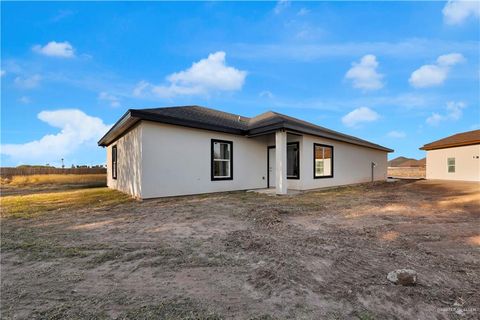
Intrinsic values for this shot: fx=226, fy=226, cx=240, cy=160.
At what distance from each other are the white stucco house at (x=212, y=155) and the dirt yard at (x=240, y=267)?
3.19m

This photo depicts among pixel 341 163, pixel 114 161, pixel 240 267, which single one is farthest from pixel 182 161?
pixel 341 163

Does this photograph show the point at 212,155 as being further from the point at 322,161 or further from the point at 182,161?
the point at 322,161

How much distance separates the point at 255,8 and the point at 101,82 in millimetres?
8338

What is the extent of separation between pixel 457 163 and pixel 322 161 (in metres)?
13.0

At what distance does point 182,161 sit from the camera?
8523 millimetres

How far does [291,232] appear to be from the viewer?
4.15m

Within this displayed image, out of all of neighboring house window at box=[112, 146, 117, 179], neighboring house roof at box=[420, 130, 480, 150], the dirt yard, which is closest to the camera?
the dirt yard

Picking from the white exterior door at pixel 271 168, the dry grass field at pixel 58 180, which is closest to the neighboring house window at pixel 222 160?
the white exterior door at pixel 271 168

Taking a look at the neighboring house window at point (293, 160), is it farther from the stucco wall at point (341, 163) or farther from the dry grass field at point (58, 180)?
the dry grass field at point (58, 180)

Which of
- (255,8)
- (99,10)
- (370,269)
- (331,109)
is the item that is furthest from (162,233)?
(331,109)

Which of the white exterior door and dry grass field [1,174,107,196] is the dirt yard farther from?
dry grass field [1,174,107,196]

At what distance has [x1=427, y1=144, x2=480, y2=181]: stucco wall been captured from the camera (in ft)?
51.2

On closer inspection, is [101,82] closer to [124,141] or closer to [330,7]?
[124,141]

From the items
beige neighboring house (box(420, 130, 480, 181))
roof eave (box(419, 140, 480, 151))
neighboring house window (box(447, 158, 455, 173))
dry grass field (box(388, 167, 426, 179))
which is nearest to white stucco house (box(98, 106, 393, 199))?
roof eave (box(419, 140, 480, 151))
